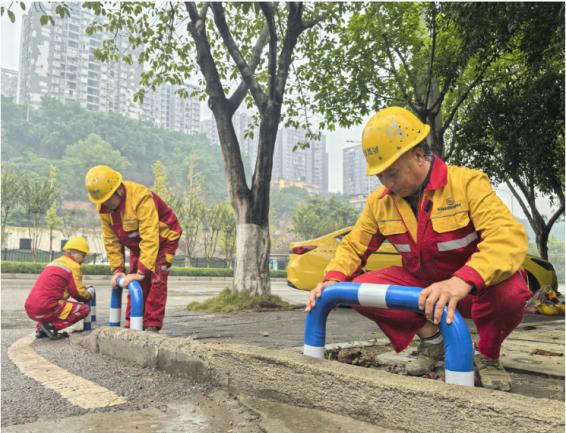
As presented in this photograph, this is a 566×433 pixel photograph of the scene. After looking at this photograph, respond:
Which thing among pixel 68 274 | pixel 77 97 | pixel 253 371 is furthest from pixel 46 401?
pixel 77 97

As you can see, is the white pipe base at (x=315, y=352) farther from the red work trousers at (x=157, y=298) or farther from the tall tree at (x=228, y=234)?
the tall tree at (x=228, y=234)

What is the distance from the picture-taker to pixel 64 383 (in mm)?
2824

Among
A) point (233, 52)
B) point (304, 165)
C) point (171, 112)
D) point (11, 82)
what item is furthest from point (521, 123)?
point (11, 82)

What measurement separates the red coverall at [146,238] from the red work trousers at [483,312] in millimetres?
2175

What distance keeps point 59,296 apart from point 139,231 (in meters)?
1.30

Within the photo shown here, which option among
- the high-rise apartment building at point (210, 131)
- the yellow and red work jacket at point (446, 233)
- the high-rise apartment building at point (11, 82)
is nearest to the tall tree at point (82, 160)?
the high-rise apartment building at point (210, 131)

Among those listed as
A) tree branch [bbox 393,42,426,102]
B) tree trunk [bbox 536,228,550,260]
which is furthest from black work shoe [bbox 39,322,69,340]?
tree trunk [bbox 536,228,550,260]

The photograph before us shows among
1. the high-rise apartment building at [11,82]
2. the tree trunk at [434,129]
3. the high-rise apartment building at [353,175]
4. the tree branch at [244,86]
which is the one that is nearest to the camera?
the tree branch at [244,86]

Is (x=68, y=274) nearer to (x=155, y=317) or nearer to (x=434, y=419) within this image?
(x=155, y=317)

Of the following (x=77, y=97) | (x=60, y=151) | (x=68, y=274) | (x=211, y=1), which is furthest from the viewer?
(x=77, y=97)

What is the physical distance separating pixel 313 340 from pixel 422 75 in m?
8.57

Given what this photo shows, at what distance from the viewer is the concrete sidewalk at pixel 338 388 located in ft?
4.83

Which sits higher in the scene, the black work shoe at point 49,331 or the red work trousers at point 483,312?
the red work trousers at point 483,312

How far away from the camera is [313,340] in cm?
222
